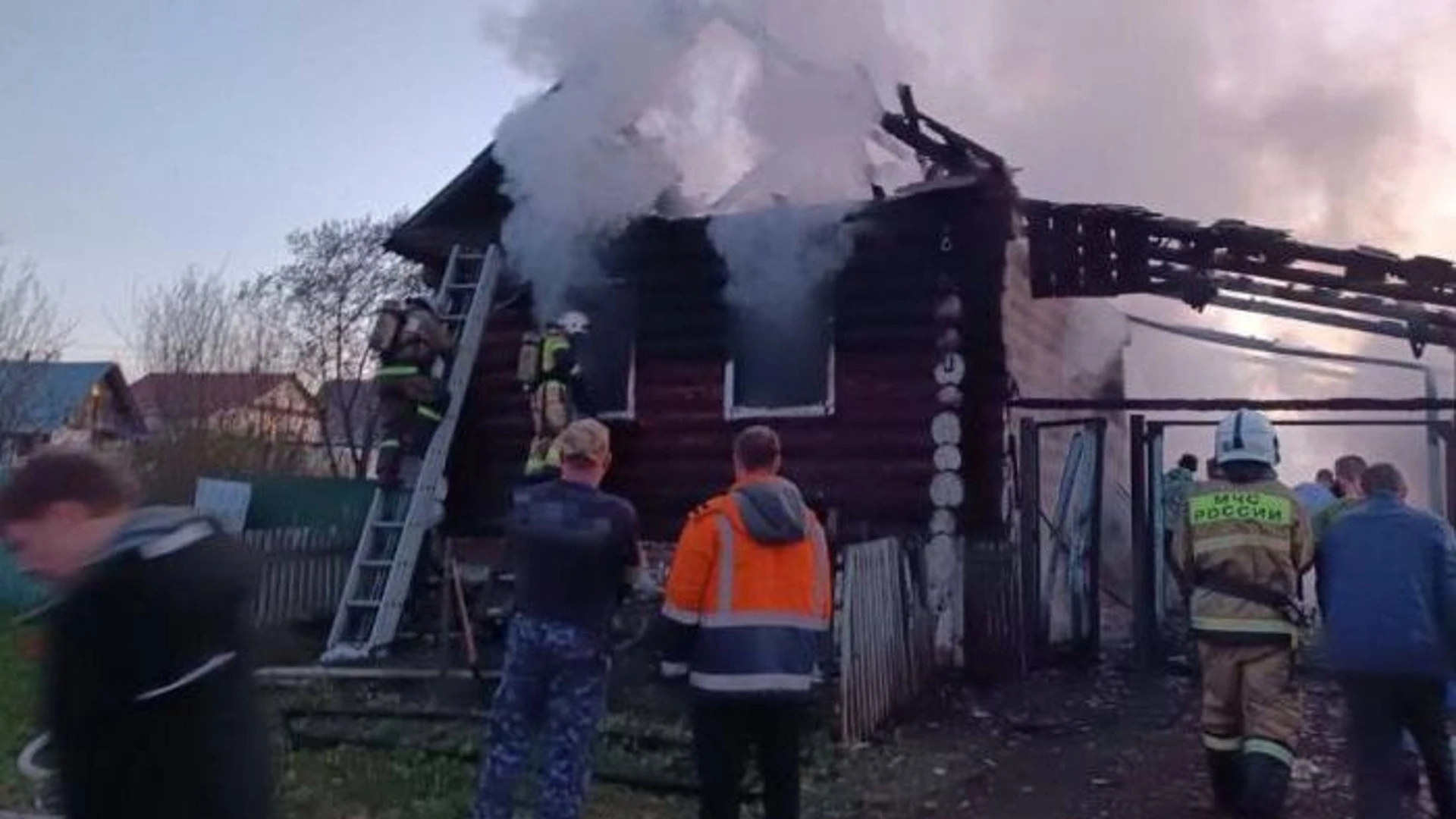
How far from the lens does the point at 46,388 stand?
33.5 metres

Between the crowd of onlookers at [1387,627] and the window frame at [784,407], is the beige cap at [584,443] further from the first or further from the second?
the window frame at [784,407]

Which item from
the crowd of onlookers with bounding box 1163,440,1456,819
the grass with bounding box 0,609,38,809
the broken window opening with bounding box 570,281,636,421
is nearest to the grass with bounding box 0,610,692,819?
the grass with bounding box 0,609,38,809

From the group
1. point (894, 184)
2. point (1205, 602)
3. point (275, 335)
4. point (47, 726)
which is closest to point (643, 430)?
point (894, 184)

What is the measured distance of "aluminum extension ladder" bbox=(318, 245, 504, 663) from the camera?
11.1m

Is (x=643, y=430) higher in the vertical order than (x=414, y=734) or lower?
higher

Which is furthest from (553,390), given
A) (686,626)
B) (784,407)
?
(686,626)

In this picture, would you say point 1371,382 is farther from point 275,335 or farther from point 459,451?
point 275,335

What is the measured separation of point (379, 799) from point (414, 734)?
1211 millimetres

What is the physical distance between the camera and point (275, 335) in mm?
35156

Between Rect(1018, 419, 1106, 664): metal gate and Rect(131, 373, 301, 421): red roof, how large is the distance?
20.7 m

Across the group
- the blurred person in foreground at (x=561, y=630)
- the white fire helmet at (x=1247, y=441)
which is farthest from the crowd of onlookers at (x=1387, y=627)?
the blurred person in foreground at (x=561, y=630)

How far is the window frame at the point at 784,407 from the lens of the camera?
38.6 ft

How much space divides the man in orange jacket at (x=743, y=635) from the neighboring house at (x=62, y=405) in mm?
11858

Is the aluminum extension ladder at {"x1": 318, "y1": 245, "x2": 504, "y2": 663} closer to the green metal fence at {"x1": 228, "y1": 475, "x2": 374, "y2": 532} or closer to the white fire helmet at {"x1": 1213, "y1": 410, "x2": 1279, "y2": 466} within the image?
the green metal fence at {"x1": 228, "y1": 475, "x2": 374, "y2": 532}
